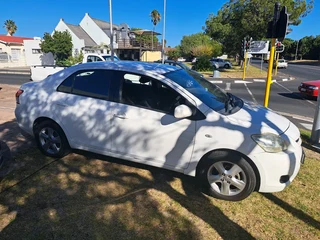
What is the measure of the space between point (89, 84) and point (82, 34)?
38.9m

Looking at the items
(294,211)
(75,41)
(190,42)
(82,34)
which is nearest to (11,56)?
(75,41)

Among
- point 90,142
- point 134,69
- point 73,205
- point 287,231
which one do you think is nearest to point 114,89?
point 134,69

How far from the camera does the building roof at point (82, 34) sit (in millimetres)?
36672

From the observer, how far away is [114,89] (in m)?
3.55

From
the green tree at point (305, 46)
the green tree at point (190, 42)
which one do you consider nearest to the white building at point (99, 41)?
the green tree at point (190, 42)

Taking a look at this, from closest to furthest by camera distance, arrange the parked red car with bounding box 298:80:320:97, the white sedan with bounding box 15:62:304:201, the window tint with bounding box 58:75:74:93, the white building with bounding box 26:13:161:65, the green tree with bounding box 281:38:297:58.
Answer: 1. the white sedan with bounding box 15:62:304:201
2. the window tint with bounding box 58:75:74:93
3. the parked red car with bounding box 298:80:320:97
4. the white building with bounding box 26:13:161:65
5. the green tree with bounding box 281:38:297:58

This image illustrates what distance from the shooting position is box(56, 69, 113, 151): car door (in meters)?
3.58

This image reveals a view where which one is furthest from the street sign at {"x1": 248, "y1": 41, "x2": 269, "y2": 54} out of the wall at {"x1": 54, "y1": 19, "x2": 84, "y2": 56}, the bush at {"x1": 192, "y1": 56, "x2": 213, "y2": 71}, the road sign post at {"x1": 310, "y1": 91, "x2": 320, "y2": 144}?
the wall at {"x1": 54, "y1": 19, "x2": 84, "y2": 56}

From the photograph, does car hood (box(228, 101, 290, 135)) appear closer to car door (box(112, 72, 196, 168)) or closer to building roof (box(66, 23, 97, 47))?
car door (box(112, 72, 196, 168))

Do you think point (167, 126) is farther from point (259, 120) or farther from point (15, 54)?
point (15, 54)

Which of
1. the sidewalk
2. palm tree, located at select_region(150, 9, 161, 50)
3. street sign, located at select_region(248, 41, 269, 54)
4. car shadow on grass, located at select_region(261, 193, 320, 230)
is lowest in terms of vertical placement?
car shadow on grass, located at select_region(261, 193, 320, 230)

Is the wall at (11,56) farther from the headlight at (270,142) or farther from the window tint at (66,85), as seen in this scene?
the headlight at (270,142)

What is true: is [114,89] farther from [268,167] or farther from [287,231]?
[287,231]

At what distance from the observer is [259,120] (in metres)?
3.15
